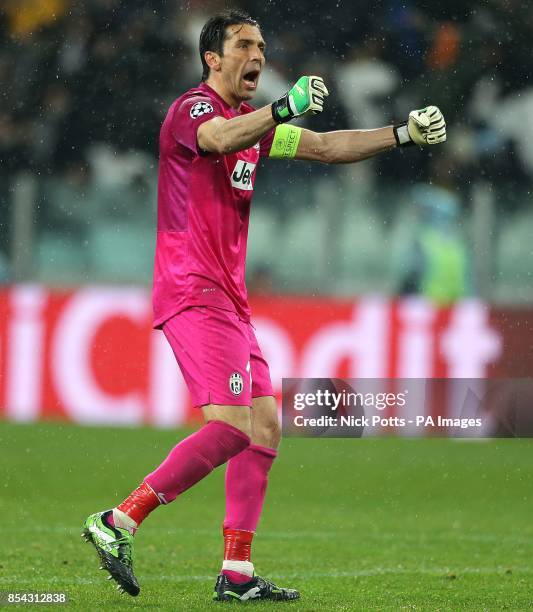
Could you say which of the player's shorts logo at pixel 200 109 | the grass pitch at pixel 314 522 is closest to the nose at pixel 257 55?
the player's shorts logo at pixel 200 109

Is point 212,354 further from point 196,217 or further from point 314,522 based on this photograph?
point 314,522

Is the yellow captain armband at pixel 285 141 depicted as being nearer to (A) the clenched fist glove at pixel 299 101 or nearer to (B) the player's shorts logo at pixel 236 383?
(A) the clenched fist glove at pixel 299 101

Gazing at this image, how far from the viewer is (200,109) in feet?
14.0

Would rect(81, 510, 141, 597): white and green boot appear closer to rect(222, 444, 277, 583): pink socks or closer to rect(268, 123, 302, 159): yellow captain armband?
rect(222, 444, 277, 583): pink socks

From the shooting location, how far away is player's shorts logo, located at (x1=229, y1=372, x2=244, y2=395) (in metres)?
4.23

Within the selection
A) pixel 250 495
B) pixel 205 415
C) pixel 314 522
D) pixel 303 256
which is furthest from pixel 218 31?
pixel 303 256

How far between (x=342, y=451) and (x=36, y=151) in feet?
12.0

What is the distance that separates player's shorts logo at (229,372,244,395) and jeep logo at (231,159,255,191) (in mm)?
590

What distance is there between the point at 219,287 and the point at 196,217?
223 millimetres

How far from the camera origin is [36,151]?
11.3m

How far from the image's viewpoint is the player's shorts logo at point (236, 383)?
4.23 meters

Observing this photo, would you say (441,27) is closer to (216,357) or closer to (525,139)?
(525,139)

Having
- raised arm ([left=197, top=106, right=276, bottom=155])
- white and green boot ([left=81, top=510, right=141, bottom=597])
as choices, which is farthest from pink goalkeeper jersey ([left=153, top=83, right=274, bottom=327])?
white and green boot ([left=81, top=510, right=141, bottom=597])

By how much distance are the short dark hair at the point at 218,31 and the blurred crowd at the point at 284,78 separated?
6.02 m
